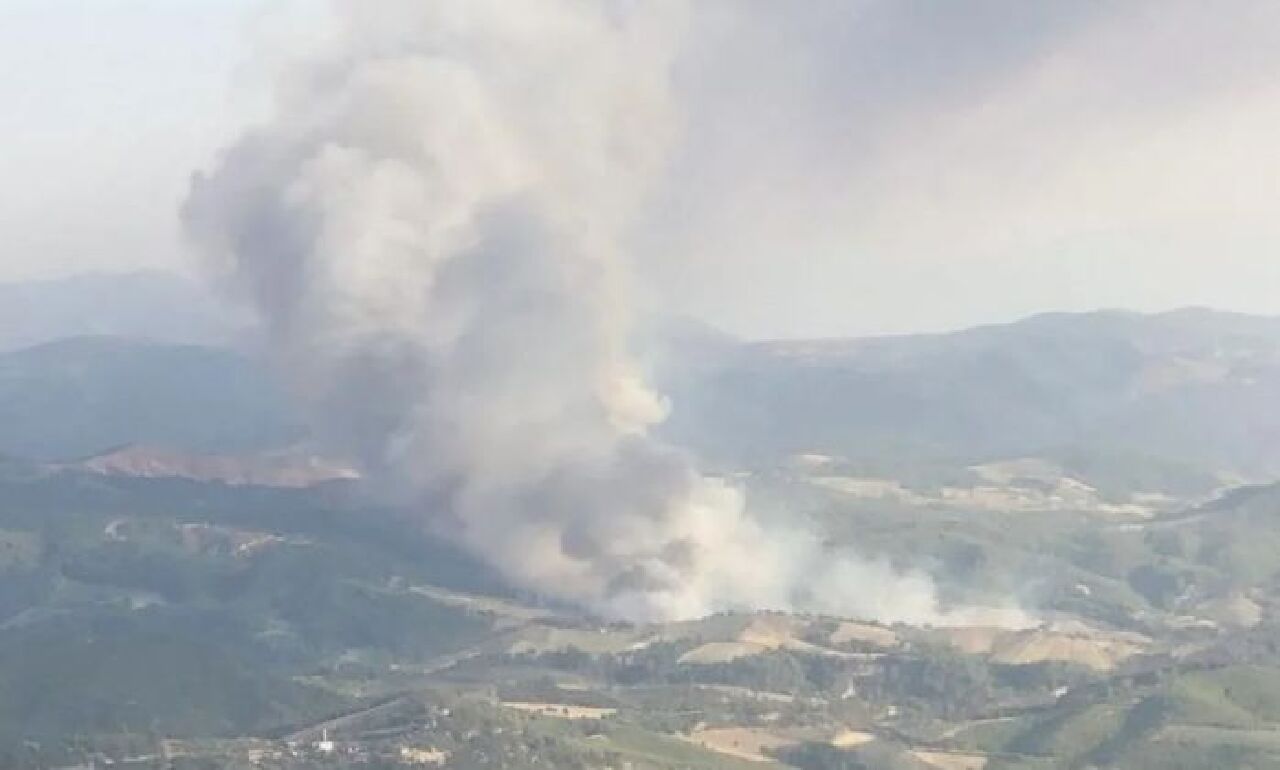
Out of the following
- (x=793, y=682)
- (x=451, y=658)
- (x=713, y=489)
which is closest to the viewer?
(x=793, y=682)

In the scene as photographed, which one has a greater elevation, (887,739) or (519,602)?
(519,602)

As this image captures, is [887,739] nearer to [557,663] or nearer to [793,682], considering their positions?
[793,682]

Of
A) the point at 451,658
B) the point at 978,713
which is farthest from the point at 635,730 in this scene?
the point at 451,658

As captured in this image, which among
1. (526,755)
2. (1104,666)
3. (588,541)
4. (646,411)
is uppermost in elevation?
(646,411)

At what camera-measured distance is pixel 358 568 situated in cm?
19500

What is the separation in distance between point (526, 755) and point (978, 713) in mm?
38663

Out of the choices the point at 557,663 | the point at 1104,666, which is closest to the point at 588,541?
the point at 557,663

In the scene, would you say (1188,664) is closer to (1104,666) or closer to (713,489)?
(1104,666)

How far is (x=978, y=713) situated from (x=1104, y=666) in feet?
65.4

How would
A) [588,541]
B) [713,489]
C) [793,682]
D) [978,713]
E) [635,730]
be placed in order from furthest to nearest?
[713,489] → [588,541] → [793,682] → [978,713] → [635,730]

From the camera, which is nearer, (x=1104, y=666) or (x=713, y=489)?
(x=1104, y=666)

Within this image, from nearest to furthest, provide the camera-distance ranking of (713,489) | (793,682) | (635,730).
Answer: (635,730), (793,682), (713,489)

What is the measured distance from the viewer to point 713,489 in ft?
647

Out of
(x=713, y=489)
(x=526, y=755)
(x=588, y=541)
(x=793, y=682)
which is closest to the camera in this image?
(x=526, y=755)
